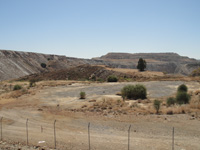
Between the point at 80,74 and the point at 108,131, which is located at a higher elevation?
the point at 80,74

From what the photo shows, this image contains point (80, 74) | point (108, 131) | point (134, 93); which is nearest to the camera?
point (108, 131)

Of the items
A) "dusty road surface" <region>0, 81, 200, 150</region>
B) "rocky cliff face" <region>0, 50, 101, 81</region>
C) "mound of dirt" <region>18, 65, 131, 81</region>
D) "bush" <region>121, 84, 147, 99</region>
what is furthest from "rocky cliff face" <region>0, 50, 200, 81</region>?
"dusty road surface" <region>0, 81, 200, 150</region>

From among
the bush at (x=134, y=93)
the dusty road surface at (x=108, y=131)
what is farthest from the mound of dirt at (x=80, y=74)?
the dusty road surface at (x=108, y=131)

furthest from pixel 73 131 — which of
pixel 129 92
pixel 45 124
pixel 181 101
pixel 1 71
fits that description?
pixel 1 71

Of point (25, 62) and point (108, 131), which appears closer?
point (108, 131)

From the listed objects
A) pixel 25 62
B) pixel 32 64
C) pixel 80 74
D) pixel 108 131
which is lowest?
pixel 108 131

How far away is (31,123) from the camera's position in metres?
17.9

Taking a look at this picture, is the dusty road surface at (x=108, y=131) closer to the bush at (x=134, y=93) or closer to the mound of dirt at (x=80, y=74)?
the bush at (x=134, y=93)

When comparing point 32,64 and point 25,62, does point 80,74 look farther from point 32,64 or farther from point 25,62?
point 25,62

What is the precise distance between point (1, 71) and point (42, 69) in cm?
2675

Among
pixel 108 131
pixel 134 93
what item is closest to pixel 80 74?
pixel 134 93

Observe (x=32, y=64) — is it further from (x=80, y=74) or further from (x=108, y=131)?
(x=108, y=131)

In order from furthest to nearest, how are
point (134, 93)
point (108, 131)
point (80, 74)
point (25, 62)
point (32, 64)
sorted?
point (32, 64) → point (25, 62) → point (80, 74) → point (134, 93) → point (108, 131)

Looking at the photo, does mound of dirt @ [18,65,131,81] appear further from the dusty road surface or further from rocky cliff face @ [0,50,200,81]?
the dusty road surface
